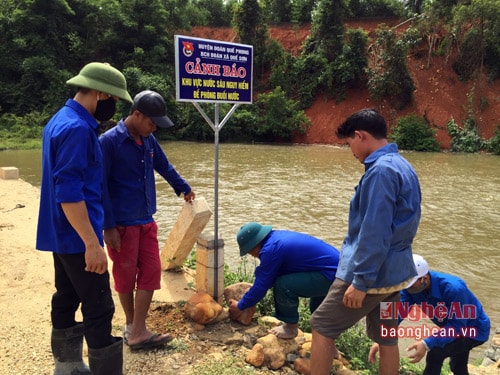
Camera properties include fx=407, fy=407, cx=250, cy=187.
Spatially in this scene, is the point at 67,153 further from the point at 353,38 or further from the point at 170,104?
the point at 353,38

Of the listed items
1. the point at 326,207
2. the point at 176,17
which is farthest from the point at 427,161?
the point at 176,17

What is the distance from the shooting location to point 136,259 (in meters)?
2.93

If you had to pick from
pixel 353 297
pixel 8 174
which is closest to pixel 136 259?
pixel 353 297

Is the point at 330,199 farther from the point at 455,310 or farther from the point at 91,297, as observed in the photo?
the point at 91,297

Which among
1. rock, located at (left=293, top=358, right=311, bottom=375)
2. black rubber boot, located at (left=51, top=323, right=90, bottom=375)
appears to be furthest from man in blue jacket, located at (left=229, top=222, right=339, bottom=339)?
black rubber boot, located at (left=51, top=323, right=90, bottom=375)

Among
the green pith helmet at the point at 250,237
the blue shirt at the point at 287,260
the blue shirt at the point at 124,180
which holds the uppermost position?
the blue shirt at the point at 124,180

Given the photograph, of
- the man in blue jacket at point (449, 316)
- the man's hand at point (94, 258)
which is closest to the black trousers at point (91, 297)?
the man's hand at point (94, 258)

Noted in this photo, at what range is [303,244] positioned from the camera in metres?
3.08

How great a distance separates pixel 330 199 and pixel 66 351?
8.66 m

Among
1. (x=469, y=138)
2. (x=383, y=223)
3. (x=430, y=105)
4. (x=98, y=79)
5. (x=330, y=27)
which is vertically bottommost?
(x=383, y=223)

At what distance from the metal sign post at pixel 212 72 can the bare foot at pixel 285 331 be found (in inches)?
26.8

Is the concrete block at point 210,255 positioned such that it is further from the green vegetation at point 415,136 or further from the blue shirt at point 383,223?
the green vegetation at point 415,136

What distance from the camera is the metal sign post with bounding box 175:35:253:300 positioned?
3.25 metres

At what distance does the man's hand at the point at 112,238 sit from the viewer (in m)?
2.80
